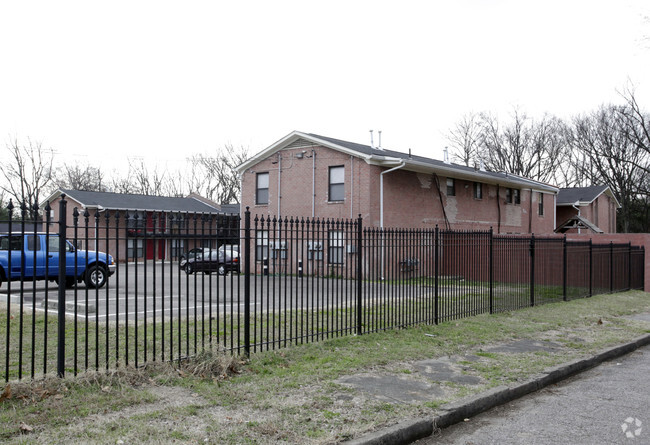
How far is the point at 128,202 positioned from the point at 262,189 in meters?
14.5

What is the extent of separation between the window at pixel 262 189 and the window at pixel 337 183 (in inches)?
154

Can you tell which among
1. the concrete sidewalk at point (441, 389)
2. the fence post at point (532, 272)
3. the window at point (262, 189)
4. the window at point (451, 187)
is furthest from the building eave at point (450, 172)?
the concrete sidewalk at point (441, 389)

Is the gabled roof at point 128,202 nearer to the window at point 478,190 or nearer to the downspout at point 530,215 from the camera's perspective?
the window at point 478,190

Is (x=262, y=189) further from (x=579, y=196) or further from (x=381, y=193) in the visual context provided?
(x=579, y=196)

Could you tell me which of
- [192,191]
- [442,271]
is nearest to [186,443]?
[442,271]

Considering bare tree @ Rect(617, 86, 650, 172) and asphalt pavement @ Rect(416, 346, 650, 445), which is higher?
bare tree @ Rect(617, 86, 650, 172)

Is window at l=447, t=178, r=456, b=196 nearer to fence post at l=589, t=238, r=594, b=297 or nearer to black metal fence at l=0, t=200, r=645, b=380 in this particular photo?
black metal fence at l=0, t=200, r=645, b=380

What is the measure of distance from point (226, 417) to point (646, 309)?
13.0m

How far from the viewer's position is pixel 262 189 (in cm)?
2586

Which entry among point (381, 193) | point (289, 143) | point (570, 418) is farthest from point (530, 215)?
point (570, 418)

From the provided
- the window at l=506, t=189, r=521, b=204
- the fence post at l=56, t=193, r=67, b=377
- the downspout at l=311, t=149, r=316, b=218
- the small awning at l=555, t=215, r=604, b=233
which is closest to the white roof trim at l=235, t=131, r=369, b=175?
the downspout at l=311, t=149, r=316, b=218

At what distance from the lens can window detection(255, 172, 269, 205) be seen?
2569cm

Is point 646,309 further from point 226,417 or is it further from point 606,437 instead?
point 226,417

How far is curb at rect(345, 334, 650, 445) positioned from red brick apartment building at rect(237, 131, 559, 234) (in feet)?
43.1
